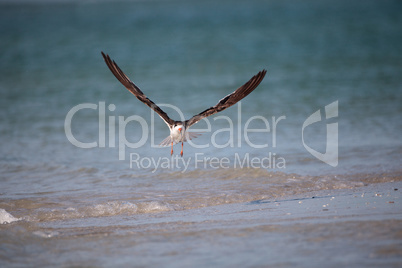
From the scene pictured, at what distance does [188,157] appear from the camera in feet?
33.8

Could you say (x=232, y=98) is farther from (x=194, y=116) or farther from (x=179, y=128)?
(x=179, y=128)

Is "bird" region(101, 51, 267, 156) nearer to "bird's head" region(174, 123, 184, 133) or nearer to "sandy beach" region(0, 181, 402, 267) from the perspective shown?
"bird's head" region(174, 123, 184, 133)

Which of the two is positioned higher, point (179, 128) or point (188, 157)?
point (179, 128)

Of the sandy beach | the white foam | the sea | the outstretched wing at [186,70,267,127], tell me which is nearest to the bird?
the outstretched wing at [186,70,267,127]

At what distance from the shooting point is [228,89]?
64.9 feet

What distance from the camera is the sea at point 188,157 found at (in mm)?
5418

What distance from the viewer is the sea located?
17.8ft

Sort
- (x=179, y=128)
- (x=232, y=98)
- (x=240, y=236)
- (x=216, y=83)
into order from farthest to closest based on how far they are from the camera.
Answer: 1. (x=216, y=83)
2. (x=179, y=128)
3. (x=232, y=98)
4. (x=240, y=236)

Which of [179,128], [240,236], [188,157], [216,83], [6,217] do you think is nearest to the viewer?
[240,236]

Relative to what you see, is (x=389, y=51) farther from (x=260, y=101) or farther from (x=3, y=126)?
(x=3, y=126)

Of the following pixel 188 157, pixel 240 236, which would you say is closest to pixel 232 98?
pixel 188 157

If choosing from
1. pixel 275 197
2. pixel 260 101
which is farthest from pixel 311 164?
pixel 260 101

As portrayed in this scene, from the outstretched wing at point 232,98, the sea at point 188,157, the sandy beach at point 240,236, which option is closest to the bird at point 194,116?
the outstretched wing at point 232,98

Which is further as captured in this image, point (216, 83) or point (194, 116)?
point (216, 83)
